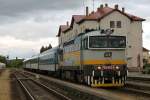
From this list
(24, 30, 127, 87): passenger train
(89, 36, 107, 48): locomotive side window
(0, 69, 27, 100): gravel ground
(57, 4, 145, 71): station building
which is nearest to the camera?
(0, 69, 27, 100): gravel ground

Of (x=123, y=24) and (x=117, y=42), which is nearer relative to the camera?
(x=117, y=42)

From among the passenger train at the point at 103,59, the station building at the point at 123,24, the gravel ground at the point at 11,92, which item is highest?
the station building at the point at 123,24

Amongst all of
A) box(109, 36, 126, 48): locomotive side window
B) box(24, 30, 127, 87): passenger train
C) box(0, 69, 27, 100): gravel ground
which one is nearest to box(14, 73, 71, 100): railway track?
box(0, 69, 27, 100): gravel ground

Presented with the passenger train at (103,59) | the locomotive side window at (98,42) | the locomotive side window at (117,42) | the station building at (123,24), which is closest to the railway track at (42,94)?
the passenger train at (103,59)

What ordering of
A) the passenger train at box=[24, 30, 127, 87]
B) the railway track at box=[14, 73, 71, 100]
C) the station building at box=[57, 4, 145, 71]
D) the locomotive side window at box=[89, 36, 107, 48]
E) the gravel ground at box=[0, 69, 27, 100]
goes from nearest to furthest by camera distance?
the railway track at box=[14, 73, 71, 100], the gravel ground at box=[0, 69, 27, 100], the passenger train at box=[24, 30, 127, 87], the locomotive side window at box=[89, 36, 107, 48], the station building at box=[57, 4, 145, 71]

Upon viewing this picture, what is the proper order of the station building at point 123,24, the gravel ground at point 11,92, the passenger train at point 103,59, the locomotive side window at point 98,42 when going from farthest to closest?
the station building at point 123,24 < the locomotive side window at point 98,42 < the passenger train at point 103,59 < the gravel ground at point 11,92

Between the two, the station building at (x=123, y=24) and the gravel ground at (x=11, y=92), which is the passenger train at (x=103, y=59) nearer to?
the gravel ground at (x=11, y=92)

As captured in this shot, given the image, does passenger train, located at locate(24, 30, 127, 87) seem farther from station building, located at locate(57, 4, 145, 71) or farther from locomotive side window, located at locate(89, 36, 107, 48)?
station building, located at locate(57, 4, 145, 71)

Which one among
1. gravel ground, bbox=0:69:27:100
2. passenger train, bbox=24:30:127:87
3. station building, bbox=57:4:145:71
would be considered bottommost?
gravel ground, bbox=0:69:27:100

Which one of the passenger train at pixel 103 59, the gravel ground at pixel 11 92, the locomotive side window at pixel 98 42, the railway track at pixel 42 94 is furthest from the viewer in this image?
the locomotive side window at pixel 98 42

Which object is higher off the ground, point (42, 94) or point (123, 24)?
point (123, 24)

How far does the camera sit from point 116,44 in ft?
93.8

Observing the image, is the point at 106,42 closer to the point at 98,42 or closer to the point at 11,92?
the point at 98,42

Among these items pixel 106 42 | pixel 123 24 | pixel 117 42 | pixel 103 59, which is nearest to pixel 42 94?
pixel 103 59
